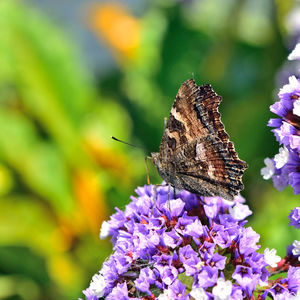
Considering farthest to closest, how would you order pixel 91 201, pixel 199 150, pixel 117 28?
pixel 117 28 < pixel 91 201 < pixel 199 150

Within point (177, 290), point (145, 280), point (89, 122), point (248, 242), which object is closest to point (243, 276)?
point (248, 242)

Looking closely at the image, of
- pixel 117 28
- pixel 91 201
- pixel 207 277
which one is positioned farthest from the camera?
pixel 117 28

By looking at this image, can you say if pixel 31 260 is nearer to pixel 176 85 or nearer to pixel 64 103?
pixel 64 103

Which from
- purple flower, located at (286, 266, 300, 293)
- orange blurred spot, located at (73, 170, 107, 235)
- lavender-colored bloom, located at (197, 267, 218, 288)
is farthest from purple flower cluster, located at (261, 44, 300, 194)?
orange blurred spot, located at (73, 170, 107, 235)

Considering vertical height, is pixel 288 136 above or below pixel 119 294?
above

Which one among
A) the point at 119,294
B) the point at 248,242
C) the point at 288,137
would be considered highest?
the point at 288,137

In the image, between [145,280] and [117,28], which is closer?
[145,280]

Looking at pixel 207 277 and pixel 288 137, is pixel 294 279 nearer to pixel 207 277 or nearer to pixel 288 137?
pixel 207 277
